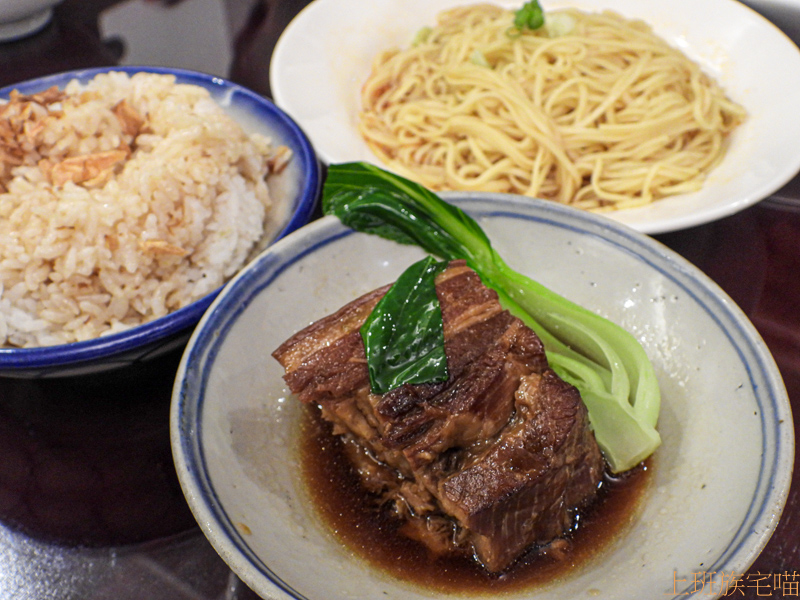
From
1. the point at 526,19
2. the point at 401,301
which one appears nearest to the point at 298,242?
the point at 401,301

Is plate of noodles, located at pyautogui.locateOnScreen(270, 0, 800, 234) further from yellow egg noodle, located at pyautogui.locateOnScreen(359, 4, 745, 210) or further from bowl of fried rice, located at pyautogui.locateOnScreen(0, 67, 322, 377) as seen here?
bowl of fried rice, located at pyautogui.locateOnScreen(0, 67, 322, 377)

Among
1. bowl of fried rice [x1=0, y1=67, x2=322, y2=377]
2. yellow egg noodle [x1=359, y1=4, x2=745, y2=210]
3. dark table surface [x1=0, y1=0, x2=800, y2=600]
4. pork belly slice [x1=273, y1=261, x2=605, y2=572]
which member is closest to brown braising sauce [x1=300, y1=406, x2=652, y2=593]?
pork belly slice [x1=273, y1=261, x2=605, y2=572]

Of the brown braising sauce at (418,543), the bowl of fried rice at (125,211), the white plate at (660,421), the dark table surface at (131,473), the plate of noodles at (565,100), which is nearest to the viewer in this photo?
the white plate at (660,421)

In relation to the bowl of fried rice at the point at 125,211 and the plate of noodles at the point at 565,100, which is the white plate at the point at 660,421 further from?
the plate of noodles at the point at 565,100

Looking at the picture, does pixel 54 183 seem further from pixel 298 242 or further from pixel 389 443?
pixel 389 443

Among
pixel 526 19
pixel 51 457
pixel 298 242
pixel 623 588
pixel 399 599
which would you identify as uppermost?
pixel 526 19

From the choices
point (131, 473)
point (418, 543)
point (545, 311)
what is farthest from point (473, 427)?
point (131, 473)

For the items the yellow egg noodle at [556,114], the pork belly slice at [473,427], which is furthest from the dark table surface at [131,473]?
the pork belly slice at [473,427]
